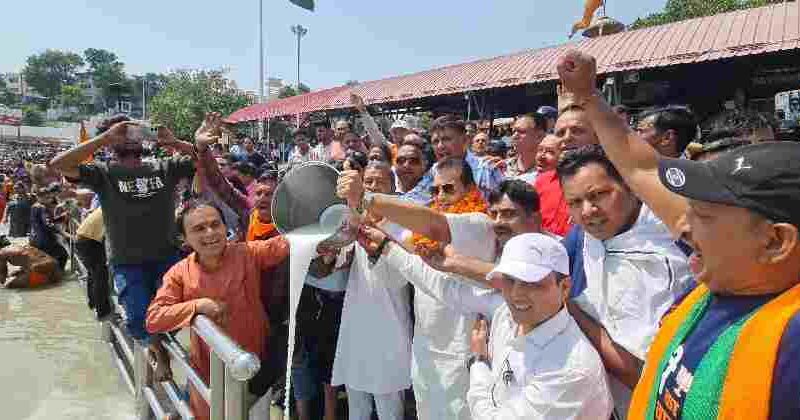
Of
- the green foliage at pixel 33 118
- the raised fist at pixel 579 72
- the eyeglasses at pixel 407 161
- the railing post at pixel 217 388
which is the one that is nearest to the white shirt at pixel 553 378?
the raised fist at pixel 579 72

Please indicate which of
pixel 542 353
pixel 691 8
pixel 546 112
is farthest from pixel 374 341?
pixel 691 8

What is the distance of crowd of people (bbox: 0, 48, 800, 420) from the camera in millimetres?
919

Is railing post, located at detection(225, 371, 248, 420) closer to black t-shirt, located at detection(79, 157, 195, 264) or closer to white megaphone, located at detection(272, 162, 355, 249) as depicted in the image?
white megaphone, located at detection(272, 162, 355, 249)

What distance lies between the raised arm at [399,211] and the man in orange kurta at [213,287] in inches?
31.0

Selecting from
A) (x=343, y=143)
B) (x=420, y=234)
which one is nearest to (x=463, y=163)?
(x=420, y=234)

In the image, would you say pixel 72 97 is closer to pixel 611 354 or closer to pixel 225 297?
pixel 225 297

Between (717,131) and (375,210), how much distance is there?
79.3 inches

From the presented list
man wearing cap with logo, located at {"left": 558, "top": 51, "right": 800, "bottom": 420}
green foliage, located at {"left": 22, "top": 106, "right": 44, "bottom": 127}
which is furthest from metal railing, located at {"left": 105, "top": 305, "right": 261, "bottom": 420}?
green foliage, located at {"left": 22, "top": 106, "right": 44, "bottom": 127}

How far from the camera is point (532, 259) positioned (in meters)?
1.46

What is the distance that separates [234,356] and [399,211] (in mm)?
776

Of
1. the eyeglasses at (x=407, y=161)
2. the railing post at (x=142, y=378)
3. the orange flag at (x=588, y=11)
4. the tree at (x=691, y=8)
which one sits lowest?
the railing post at (x=142, y=378)

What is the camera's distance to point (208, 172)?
330cm

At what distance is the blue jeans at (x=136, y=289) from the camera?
10.5ft

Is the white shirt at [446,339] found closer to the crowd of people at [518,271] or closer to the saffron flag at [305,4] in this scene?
the crowd of people at [518,271]
